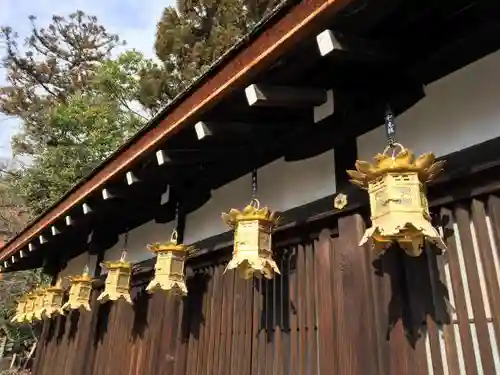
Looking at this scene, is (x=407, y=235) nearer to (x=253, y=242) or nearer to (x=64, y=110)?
(x=253, y=242)

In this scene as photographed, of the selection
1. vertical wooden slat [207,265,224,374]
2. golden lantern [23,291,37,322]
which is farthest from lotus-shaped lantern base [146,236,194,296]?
golden lantern [23,291,37,322]

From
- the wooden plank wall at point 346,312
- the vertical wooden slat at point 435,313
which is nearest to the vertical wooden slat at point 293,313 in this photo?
the wooden plank wall at point 346,312

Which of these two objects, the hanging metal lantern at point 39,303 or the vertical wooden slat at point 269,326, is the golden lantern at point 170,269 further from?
the hanging metal lantern at point 39,303

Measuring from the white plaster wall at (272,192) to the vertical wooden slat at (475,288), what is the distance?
0.94 m

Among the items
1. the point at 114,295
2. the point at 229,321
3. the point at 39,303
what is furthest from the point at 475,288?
the point at 39,303

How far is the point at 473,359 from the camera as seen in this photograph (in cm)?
192

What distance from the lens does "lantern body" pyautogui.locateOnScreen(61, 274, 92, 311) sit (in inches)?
205

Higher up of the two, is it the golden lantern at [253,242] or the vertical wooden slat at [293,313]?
the golden lantern at [253,242]

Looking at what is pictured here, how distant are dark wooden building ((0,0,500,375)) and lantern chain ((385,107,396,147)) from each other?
17 centimetres

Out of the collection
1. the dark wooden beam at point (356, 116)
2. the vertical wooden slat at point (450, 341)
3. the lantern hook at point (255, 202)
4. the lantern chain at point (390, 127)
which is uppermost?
the dark wooden beam at point (356, 116)

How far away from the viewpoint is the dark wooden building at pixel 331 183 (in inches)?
82.6

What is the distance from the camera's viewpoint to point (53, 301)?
237 inches

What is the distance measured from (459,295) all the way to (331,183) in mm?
1151

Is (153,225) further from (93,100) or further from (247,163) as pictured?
(93,100)
